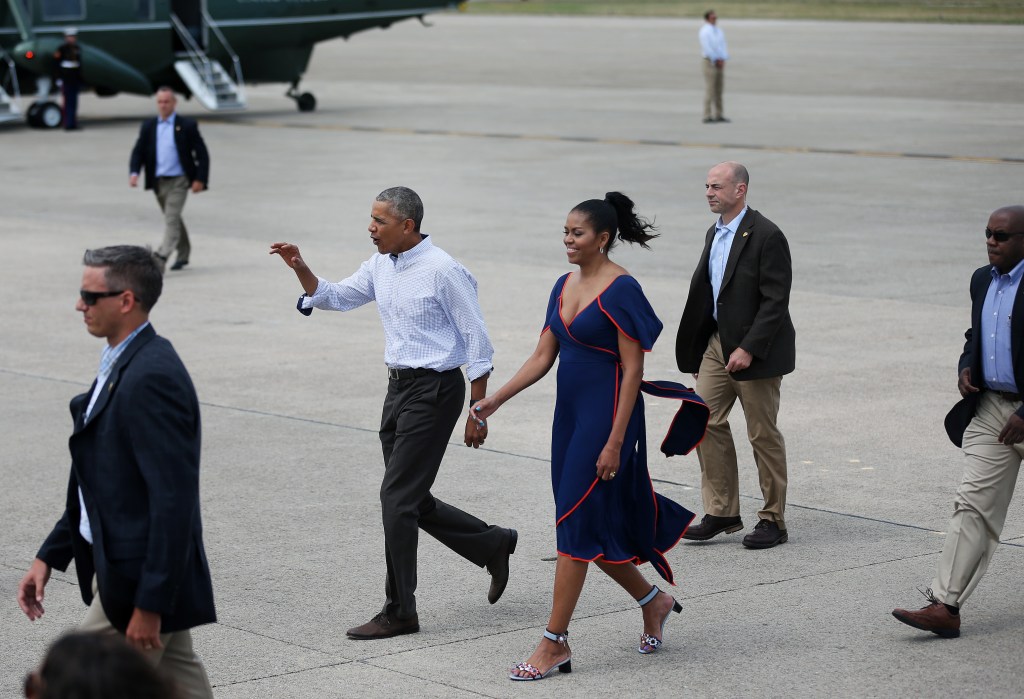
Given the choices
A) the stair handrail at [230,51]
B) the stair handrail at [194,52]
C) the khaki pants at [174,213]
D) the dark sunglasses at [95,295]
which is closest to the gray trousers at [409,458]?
the dark sunglasses at [95,295]

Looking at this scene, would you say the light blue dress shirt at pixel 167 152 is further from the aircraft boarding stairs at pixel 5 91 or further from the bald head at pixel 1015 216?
the aircraft boarding stairs at pixel 5 91

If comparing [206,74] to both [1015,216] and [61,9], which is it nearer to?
[61,9]

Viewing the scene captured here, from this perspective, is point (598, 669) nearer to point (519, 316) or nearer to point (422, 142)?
point (519, 316)

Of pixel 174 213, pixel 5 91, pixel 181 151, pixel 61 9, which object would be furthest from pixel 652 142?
pixel 5 91

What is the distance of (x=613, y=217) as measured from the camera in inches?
247

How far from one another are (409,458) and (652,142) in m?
23.7

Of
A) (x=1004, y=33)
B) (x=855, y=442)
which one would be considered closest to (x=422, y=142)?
(x=855, y=442)

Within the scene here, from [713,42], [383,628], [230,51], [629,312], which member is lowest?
[383,628]

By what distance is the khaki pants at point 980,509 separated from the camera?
20.9ft

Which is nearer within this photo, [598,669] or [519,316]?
[598,669]

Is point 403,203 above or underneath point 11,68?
above

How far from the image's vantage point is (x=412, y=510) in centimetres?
655

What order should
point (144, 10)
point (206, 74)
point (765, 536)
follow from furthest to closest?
Answer: point (206, 74) → point (144, 10) → point (765, 536)

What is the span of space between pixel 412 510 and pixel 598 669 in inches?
41.0
